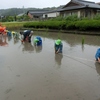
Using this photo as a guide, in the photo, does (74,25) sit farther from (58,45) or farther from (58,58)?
(58,58)

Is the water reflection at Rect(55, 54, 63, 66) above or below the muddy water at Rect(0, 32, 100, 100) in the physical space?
above

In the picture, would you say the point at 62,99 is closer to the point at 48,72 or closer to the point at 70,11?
the point at 48,72

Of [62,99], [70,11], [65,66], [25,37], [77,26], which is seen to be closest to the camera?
[62,99]

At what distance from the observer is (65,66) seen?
686 cm

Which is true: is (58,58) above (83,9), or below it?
below

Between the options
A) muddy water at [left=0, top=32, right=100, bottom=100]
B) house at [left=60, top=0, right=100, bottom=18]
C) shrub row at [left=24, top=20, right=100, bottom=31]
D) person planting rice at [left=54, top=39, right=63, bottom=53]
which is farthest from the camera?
house at [left=60, top=0, right=100, bottom=18]

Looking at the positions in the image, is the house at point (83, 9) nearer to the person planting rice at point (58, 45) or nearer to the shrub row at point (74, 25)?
the shrub row at point (74, 25)

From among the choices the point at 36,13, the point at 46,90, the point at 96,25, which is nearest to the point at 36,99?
the point at 46,90

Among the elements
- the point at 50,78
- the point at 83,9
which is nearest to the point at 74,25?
the point at 83,9

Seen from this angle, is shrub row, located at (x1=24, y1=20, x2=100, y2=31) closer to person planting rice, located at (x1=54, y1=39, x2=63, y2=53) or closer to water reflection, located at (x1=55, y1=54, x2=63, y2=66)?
person planting rice, located at (x1=54, y1=39, x2=63, y2=53)

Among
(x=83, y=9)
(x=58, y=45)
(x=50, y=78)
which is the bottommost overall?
(x=50, y=78)

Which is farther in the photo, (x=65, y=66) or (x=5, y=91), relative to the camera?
(x=65, y=66)

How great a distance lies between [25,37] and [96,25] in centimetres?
695

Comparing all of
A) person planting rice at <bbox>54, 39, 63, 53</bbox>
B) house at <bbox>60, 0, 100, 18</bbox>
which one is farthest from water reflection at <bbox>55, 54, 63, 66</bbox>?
house at <bbox>60, 0, 100, 18</bbox>
